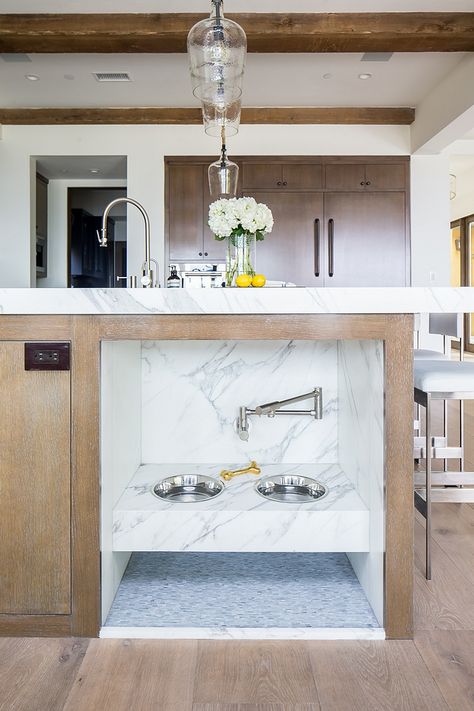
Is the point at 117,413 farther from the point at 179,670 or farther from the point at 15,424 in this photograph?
the point at 179,670

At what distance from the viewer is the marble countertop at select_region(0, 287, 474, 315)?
4.71ft

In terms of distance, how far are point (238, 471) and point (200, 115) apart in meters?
4.06

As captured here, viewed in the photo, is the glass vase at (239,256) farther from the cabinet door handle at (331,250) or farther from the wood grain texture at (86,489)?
the cabinet door handle at (331,250)

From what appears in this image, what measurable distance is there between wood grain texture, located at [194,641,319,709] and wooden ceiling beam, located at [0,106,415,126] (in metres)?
4.66

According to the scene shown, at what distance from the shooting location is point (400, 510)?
1445 mm

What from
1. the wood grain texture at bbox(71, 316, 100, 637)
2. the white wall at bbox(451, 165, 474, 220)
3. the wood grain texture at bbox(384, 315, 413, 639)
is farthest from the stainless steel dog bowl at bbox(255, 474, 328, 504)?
the white wall at bbox(451, 165, 474, 220)

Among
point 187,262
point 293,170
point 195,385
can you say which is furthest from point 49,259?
point 195,385

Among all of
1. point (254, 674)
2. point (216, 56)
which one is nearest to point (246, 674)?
point (254, 674)

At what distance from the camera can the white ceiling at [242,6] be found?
10.8 ft

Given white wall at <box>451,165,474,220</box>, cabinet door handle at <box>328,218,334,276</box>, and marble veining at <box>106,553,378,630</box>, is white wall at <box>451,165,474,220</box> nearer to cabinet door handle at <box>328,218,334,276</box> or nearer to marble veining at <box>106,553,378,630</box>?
cabinet door handle at <box>328,218,334,276</box>

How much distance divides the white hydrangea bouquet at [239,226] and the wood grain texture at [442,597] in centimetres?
125

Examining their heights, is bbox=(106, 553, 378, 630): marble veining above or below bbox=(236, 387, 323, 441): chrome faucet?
below

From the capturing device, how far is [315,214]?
199 inches

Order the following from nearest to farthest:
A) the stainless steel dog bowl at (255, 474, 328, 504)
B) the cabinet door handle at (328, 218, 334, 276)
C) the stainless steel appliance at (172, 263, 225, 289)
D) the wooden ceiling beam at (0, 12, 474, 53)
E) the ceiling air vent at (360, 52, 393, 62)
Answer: the stainless steel dog bowl at (255, 474, 328, 504) → the wooden ceiling beam at (0, 12, 474, 53) → the ceiling air vent at (360, 52, 393, 62) → the stainless steel appliance at (172, 263, 225, 289) → the cabinet door handle at (328, 218, 334, 276)
